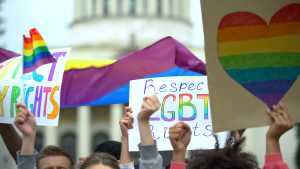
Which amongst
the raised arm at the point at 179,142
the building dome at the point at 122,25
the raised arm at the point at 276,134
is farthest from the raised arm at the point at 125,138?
the building dome at the point at 122,25

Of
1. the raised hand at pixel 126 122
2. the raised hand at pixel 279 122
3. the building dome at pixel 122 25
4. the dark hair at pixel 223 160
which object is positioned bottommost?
the dark hair at pixel 223 160

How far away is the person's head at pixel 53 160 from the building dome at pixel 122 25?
1969 inches

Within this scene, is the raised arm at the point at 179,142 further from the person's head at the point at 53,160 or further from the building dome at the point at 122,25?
the building dome at the point at 122,25

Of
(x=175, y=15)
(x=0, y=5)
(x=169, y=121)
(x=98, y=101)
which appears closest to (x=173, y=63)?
(x=98, y=101)

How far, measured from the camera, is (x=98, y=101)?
664 cm

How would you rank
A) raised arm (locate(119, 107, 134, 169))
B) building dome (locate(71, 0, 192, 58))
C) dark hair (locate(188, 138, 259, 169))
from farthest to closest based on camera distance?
building dome (locate(71, 0, 192, 58)), raised arm (locate(119, 107, 134, 169)), dark hair (locate(188, 138, 259, 169))

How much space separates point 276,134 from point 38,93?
180 cm

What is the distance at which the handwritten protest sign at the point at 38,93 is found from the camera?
4957mm

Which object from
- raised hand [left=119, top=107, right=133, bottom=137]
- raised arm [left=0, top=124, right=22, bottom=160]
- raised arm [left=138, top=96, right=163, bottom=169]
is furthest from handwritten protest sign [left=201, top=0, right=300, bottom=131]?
raised arm [left=0, top=124, right=22, bottom=160]

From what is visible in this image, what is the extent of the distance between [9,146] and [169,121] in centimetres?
101

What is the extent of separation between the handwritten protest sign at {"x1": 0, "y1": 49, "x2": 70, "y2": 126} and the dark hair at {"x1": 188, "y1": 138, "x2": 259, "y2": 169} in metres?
1.25

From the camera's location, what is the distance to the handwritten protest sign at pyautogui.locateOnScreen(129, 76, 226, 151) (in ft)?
17.2

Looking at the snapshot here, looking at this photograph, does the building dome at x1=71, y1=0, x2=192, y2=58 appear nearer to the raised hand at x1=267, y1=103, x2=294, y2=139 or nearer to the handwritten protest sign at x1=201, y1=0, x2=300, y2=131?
the handwritten protest sign at x1=201, y1=0, x2=300, y2=131

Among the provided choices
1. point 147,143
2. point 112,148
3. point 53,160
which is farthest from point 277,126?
point 112,148
